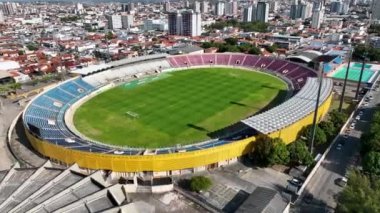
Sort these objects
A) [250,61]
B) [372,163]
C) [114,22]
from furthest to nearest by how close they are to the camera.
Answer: [114,22], [250,61], [372,163]

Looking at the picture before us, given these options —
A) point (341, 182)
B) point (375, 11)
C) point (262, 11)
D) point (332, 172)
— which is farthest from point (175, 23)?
point (341, 182)

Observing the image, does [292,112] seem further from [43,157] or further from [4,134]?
[4,134]

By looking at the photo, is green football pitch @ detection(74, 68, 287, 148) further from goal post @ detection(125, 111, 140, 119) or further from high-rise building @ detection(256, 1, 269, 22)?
high-rise building @ detection(256, 1, 269, 22)

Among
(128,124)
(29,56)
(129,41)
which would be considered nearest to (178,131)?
(128,124)

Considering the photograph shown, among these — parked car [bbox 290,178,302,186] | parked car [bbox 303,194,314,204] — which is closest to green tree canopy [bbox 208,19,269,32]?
parked car [bbox 290,178,302,186]

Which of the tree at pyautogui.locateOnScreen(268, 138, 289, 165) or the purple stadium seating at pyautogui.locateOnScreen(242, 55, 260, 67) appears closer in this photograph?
the tree at pyautogui.locateOnScreen(268, 138, 289, 165)

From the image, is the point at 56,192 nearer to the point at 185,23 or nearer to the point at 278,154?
the point at 278,154

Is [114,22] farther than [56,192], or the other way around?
[114,22]
